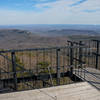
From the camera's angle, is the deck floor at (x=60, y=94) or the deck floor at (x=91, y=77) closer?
the deck floor at (x=60, y=94)

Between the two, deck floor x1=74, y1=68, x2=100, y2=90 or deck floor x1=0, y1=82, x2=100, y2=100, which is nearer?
deck floor x1=0, y1=82, x2=100, y2=100

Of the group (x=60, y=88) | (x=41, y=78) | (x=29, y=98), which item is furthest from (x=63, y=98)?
(x=41, y=78)

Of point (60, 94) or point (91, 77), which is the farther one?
point (91, 77)

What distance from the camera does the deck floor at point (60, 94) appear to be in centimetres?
422

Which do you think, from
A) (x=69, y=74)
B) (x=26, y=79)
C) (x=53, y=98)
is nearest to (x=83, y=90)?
(x=53, y=98)

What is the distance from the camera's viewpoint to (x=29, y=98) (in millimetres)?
4219

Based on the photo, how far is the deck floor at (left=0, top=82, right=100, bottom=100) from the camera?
4.22 m

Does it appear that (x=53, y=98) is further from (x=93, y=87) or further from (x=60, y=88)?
(x=93, y=87)

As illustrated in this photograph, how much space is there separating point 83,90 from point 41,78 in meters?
2.68

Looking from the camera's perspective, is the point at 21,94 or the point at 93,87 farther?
the point at 93,87

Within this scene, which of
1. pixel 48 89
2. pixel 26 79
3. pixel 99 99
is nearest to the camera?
pixel 99 99

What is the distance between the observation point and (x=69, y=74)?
716 centimetres

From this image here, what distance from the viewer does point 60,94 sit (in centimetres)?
441

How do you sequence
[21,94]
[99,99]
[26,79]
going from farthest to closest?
[26,79]
[21,94]
[99,99]
